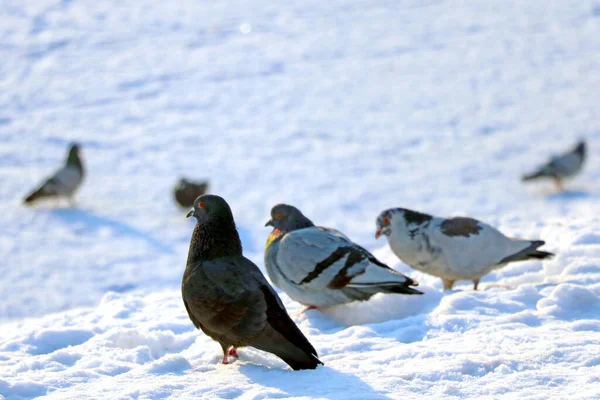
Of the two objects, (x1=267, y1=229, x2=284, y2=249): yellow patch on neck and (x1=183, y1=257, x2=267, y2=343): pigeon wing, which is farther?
(x1=267, y1=229, x2=284, y2=249): yellow patch on neck

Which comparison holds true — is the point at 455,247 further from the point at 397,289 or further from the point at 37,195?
the point at 37,195

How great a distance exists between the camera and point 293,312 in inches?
222

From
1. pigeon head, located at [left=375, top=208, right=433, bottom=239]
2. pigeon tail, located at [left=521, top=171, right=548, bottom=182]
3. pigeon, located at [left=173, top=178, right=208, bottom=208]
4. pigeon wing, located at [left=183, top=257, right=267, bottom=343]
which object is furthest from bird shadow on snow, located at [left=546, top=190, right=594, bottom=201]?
pigeon wing, located at [left=183, top=257, right=267, bottom=343]

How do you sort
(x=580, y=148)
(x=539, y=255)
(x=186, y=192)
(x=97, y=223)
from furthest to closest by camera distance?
(x=580, y=148) < (x=186, y=192) < (x=97, y=223) < (x=539, y=255)

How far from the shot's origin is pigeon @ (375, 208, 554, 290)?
5.74 metres

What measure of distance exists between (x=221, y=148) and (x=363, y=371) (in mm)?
11007

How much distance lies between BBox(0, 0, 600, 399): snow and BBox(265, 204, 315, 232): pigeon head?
57cm

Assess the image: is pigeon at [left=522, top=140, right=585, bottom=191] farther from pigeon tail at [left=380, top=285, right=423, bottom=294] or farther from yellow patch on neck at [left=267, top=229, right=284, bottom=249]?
pigeon tail at [left=380, top=285, right=423, bottom=294]

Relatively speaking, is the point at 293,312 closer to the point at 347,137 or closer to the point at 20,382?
the point at 20,382

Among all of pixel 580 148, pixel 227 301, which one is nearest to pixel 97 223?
pixel 580 148

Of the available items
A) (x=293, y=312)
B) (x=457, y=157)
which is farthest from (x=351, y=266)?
(x=457, y=157)

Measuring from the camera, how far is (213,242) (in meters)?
4.46

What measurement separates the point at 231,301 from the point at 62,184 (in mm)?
8135

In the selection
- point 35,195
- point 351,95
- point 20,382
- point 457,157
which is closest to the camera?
point 20,382
